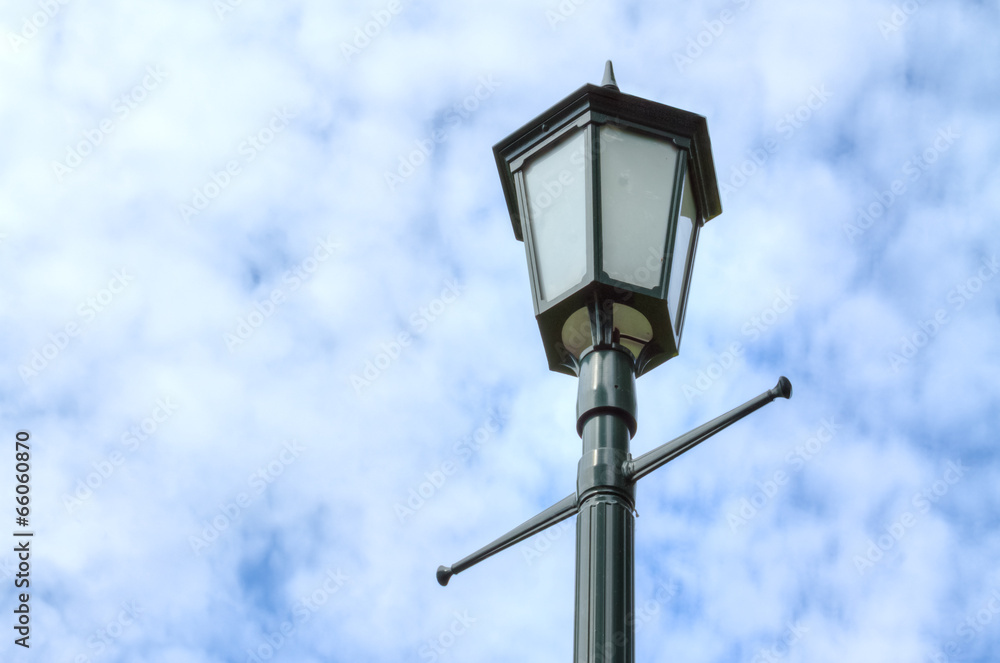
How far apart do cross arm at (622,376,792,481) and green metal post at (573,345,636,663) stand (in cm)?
4

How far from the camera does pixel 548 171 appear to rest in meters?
4.05

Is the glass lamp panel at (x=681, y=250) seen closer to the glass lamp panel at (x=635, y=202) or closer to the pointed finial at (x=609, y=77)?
the glass lamp panel at (x=635, y=202)

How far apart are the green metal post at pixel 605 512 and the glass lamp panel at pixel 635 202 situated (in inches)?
11.1

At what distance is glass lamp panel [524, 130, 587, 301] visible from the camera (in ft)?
12.3

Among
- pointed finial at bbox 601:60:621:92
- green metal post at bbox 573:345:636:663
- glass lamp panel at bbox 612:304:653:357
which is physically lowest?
green metal post at bbox 573:345:636:663

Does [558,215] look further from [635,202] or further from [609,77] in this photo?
[609,77]

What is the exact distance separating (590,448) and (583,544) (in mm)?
342

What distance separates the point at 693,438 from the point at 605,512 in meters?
0.35

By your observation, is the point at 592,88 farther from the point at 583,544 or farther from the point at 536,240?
the point at 583,544

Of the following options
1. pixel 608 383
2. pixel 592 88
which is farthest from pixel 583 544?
pixel 592 88

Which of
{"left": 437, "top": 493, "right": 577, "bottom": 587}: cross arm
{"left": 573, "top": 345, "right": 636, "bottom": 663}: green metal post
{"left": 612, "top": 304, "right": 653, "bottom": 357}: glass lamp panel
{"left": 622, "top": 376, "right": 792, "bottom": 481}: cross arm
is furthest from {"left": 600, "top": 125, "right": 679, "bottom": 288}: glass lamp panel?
{"left": 437, "top": 493, "right": 577, "bottom": 587}: cross arm

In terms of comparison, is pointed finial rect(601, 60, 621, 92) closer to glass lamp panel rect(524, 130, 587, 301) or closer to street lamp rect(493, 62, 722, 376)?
street lamp rect(493, 62, 722, 376)

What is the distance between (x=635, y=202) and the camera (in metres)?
3.83

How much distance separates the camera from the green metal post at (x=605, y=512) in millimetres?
3090
